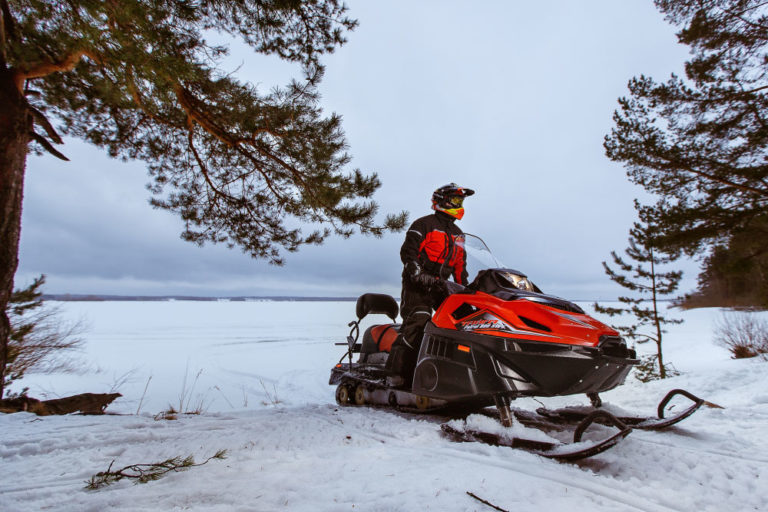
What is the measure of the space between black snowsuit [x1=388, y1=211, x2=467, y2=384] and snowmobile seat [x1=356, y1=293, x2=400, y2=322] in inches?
24.1

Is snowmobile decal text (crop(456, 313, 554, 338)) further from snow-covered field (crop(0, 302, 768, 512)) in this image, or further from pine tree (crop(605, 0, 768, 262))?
pine tree (crop(605, 0, 768, 262))

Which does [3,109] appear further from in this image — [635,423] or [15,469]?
[635,423]

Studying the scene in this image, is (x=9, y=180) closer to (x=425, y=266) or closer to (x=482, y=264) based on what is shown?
(x=425, y=266)

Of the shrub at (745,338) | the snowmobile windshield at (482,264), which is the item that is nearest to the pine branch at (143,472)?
the snowmobile windshield at (482,264)

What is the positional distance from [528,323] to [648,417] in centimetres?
130

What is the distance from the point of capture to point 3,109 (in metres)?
3.45

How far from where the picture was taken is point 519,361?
7.77ft

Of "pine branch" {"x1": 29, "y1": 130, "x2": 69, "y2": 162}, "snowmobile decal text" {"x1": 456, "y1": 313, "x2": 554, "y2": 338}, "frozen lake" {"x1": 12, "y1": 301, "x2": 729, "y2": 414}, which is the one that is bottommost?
"frozen lake" {"x1": 12, "y1": 301, "x2": 729, "y2": 414}

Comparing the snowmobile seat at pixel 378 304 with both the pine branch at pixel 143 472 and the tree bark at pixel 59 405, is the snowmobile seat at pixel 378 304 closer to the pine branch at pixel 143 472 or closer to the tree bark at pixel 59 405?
the pine branch at pixel 143 472

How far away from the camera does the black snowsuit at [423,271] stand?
345cm

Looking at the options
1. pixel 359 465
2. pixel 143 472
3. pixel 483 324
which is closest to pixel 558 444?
pixel 483 324

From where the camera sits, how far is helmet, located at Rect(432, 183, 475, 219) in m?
3.77

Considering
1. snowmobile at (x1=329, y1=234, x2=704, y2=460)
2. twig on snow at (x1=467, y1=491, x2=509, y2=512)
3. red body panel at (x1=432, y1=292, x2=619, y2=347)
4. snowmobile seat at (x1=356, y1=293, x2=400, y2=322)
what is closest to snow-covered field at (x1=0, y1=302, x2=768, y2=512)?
twig on snow at (x1=467, y1=491, x2=509, y2=512)

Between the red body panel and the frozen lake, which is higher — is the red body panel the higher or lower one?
the higher one
